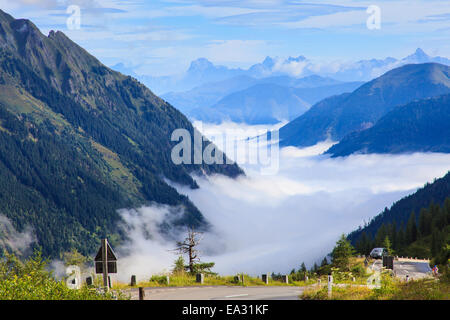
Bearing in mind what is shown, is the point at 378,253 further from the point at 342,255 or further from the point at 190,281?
the point at 190,281

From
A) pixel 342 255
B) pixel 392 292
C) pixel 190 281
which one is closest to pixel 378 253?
pixel 342 255

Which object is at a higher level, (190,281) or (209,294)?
(190,281)

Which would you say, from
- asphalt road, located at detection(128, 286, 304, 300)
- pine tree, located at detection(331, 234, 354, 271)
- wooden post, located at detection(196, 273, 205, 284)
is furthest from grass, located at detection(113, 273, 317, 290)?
pine tree, located at detection(331, 234, 354, 271)

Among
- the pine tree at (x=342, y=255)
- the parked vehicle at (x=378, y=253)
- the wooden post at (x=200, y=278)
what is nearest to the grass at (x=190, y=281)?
the wooden post at (x=200, y=278)

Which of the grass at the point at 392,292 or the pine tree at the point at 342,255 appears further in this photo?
the pine tree at the point at 342,255

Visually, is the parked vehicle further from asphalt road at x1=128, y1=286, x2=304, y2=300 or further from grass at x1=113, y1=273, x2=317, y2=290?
asphalt road at x1=128, y1=286, x2=304, y2=300

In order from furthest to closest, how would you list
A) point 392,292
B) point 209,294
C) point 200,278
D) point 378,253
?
point 378,253 → point 200,278 → point 209,294 → point 392,292

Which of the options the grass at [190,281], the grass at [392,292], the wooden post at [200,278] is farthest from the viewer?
the wooden post at [200,278]

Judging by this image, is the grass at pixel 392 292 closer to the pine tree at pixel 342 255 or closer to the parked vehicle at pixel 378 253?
the pine tree at pixel 342 255
